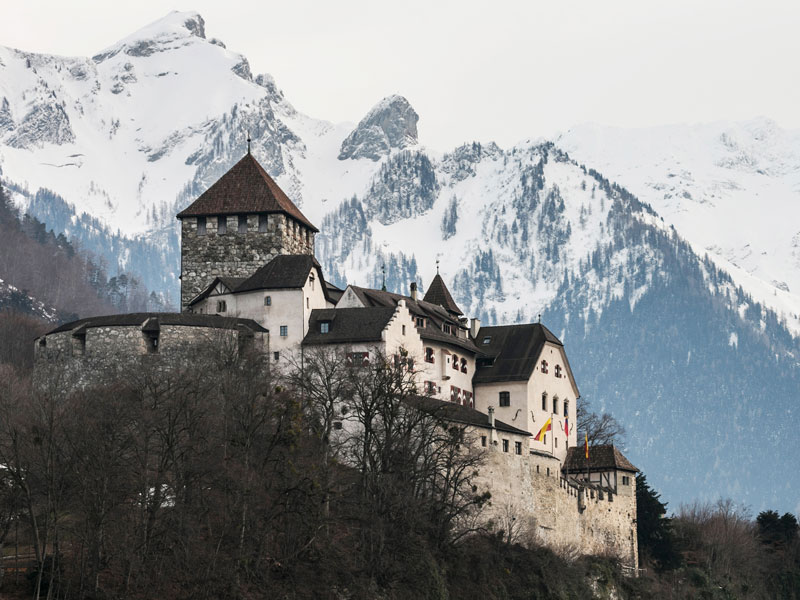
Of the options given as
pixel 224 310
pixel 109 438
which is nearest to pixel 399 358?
pixel 224 310

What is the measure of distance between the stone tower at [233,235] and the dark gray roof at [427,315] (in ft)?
21.6

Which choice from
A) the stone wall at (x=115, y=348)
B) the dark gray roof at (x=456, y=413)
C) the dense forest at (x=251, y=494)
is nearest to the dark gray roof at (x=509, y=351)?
the dark gray roof at (x=456, y=413)

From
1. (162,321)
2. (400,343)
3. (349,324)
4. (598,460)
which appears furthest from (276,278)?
(598,460)

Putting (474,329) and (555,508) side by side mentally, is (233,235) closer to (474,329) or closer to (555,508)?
(474,329)

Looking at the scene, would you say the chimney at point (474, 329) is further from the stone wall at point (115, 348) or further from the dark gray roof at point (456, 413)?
the stone wall at point (115, 348)

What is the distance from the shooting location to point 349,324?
103125 mm

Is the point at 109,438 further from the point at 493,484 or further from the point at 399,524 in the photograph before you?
the point at 493,484

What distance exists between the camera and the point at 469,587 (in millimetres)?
93000

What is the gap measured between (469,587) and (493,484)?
745 centimetres

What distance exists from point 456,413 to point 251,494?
21.2 m

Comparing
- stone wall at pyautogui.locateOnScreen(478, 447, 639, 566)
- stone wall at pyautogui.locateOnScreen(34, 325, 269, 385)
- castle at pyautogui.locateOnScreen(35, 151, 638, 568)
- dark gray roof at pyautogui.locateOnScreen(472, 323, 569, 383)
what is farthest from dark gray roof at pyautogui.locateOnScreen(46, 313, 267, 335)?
stone wall at pyautogui.locateOnScreen(478, 447, 639, 566)

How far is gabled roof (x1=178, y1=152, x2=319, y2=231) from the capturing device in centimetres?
11188

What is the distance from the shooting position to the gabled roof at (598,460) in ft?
362

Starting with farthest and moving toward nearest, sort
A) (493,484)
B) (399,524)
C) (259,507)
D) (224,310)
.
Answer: (224,310) < (493,484) < (399,524) < (259,507)
